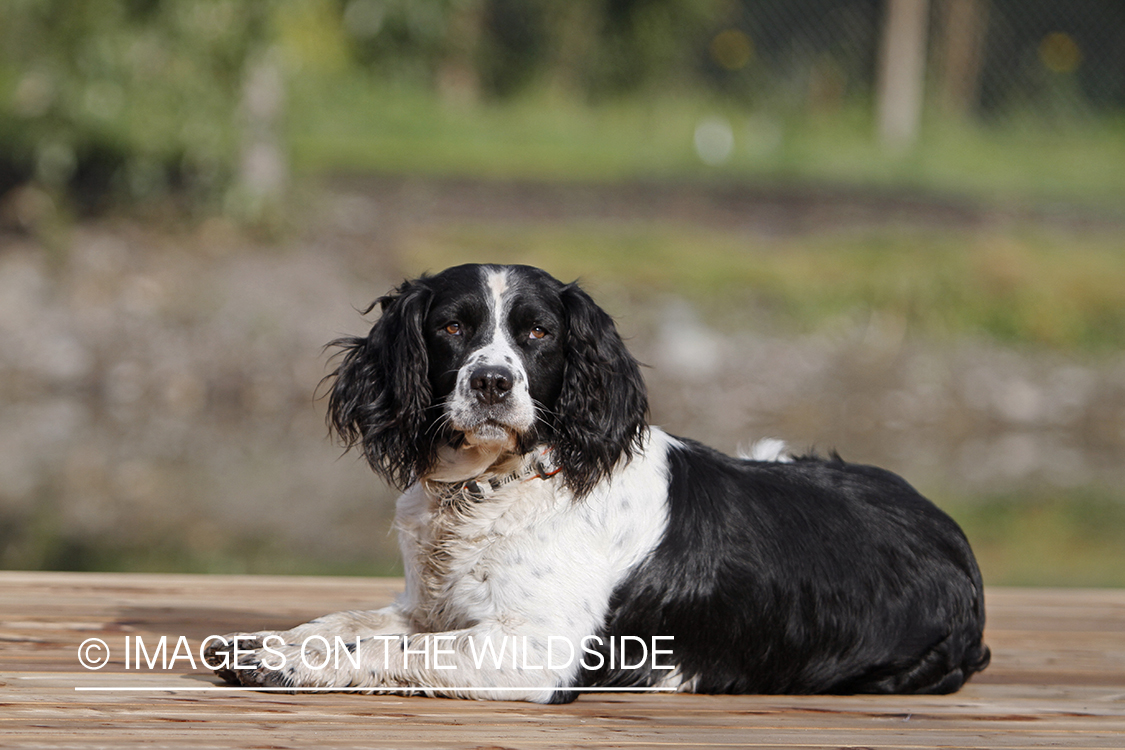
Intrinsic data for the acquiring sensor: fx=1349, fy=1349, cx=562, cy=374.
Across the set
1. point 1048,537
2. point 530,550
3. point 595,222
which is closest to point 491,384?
point 530,550

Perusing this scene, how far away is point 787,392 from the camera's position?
1261 cm

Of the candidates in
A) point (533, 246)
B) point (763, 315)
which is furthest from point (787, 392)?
point (533, 246)

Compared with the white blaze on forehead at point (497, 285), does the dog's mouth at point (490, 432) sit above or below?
below

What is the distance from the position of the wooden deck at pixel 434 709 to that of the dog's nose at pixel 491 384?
28.2 inches

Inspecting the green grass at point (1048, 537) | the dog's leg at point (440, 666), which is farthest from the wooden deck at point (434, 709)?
the green grass at point (1048, 537)

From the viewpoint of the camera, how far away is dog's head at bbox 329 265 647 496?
3.30m

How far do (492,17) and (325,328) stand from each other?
699 cm

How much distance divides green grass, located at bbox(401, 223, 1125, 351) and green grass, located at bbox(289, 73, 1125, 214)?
1.47m

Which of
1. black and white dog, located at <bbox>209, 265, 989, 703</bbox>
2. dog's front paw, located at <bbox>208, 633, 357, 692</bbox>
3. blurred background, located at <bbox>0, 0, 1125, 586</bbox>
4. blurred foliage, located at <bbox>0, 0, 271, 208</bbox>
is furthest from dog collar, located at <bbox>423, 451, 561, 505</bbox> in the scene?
blurred foliage, located at <bbox>0, 0, 271, 208</bbox>

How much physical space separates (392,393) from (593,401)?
1.71 ft

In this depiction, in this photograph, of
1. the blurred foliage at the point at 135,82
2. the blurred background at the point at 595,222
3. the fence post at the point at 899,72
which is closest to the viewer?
the blurred background at the point at 595,222

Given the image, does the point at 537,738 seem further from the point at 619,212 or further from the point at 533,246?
the point at 619,212

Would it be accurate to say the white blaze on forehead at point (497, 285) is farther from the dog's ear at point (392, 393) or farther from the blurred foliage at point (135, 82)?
the blurred foliage at point (135, 82)

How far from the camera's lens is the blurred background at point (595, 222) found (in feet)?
35.7
